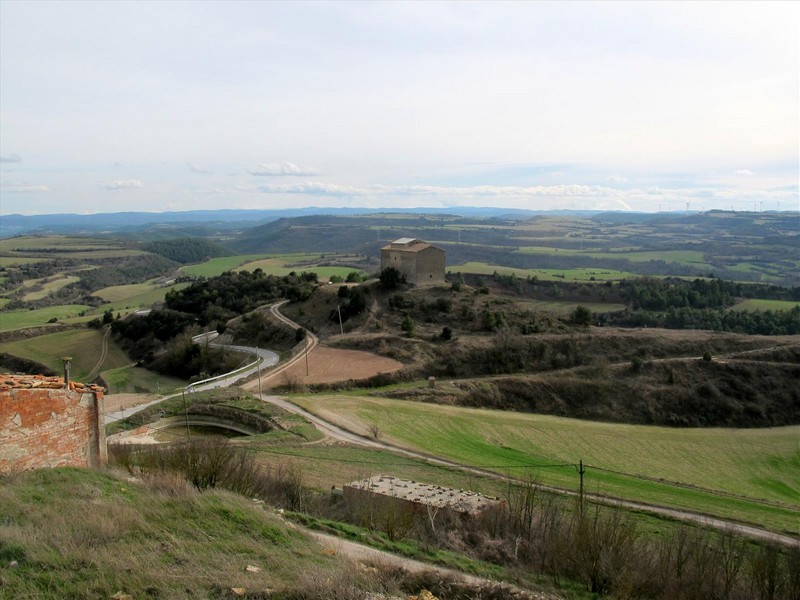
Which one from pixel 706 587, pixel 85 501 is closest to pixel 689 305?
pixel 706 587

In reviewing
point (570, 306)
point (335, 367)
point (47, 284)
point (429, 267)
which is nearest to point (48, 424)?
point (335, 367)

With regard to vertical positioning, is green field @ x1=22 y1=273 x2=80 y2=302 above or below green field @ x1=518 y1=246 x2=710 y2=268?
below

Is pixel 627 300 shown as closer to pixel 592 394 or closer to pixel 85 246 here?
pixel 592 394

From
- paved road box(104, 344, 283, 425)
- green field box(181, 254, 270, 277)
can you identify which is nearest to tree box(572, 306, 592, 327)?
paved road box(104, 344, 283, 425)

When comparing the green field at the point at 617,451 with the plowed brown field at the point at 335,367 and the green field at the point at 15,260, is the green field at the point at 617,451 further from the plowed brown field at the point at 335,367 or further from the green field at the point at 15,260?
the green field at the point at 15,260

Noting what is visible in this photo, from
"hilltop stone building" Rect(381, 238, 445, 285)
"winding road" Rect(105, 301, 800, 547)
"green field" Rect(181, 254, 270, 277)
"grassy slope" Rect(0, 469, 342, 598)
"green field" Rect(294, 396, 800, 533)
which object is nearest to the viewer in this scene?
"grassy slope" Rect(0, 469, 342, 598)

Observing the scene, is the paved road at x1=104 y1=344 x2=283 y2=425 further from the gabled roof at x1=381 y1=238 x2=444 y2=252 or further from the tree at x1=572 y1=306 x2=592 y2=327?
the tree at x1=572 y1=306 x2=592 y2=327

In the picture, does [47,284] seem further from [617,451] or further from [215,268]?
[617,451]
